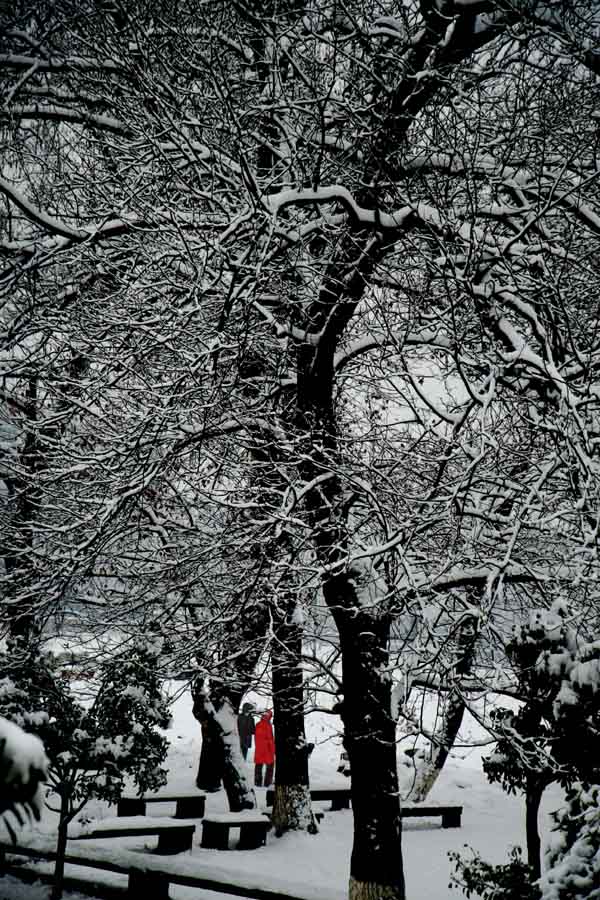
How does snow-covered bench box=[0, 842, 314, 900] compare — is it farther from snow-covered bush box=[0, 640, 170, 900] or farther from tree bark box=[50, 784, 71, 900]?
snow-covered bush box=[0, 640, 170, 900]

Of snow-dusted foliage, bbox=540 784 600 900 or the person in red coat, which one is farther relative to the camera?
the person in red coat

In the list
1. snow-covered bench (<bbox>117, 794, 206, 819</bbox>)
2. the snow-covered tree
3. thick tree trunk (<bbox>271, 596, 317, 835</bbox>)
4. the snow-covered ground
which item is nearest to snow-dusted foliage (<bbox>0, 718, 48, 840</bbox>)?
the snow-covered tree

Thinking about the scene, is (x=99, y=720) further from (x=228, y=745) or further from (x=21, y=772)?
(x=21, y=772)

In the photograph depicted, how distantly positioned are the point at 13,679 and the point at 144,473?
372cm

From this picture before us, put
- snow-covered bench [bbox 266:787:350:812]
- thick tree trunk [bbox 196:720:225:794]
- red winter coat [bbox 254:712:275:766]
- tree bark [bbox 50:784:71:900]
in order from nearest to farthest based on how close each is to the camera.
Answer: tree bark [bbox 50:784:71:900] < snow-covered bench [bbox 266:787:350:812] < thick tree trunk [bbox 196:720:225:794] < red winter coat [bbox 254:712:275:766]

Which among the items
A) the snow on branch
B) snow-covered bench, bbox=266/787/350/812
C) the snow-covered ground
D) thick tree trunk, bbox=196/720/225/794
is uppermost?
the snow on branch

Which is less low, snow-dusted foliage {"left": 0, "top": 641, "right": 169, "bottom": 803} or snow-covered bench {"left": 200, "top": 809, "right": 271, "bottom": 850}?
snow-dusted foliage {"left": 0, "top": 641, "right": 169, "bottom": 803}

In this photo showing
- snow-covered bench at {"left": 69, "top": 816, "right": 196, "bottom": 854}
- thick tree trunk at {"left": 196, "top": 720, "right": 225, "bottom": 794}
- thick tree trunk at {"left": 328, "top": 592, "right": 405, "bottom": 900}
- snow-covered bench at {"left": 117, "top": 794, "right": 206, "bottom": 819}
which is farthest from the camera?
thick tree trunk at {"left": 196, "top": 720, "right": 225, "bottom": 794}

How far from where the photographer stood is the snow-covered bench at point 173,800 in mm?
12719

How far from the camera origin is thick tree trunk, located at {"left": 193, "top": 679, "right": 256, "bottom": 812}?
13383 mm

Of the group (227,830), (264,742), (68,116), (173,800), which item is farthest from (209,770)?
(68,116)

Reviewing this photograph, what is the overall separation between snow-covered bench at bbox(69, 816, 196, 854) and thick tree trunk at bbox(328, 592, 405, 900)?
3.63 m

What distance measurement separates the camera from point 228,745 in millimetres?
13383

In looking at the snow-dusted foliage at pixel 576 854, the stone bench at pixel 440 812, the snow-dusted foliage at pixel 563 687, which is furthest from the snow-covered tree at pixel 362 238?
the stone bench at pixel 440 812
